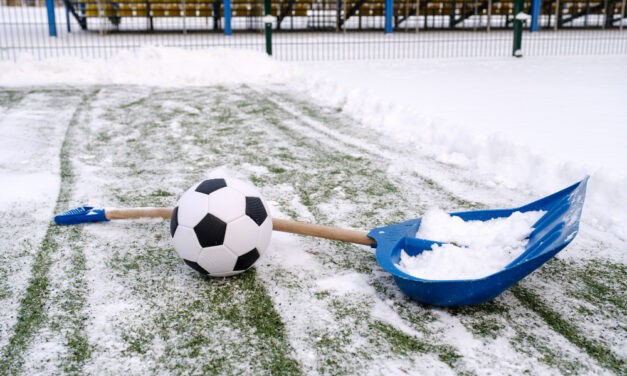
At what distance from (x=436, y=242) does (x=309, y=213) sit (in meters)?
1.08

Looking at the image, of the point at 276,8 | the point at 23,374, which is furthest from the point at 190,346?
the point at 276,8

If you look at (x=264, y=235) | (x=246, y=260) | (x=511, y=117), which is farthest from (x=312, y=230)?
(x=511, y=117)

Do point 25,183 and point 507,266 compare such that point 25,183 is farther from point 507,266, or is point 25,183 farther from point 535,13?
point 535,13

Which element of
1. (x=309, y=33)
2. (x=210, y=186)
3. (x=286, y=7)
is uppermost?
(x=286, y=7)

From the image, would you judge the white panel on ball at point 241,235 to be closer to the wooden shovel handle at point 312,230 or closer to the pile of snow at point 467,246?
the wooden shovel handle at point 312,230

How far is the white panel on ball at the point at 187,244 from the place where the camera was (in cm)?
259

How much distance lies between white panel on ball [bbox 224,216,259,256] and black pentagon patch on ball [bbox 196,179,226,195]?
8.2 inches

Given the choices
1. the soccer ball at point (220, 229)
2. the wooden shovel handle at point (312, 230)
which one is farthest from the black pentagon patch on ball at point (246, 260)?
the wooden shovel handle at point (312, 230)

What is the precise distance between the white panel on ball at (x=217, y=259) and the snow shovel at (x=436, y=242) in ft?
1.21

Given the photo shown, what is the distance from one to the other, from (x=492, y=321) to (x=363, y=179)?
202 centimetres

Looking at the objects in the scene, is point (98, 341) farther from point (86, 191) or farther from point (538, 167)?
point (538, 167)

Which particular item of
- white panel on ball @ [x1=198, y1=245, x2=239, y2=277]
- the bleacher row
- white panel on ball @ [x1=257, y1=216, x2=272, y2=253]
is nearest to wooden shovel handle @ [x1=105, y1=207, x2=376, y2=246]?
white panel on ball @ [x1=257, y1=216, x2=272, y2=253]

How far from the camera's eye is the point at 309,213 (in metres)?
3.58

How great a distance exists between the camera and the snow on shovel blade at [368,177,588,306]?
2213 millimetres
